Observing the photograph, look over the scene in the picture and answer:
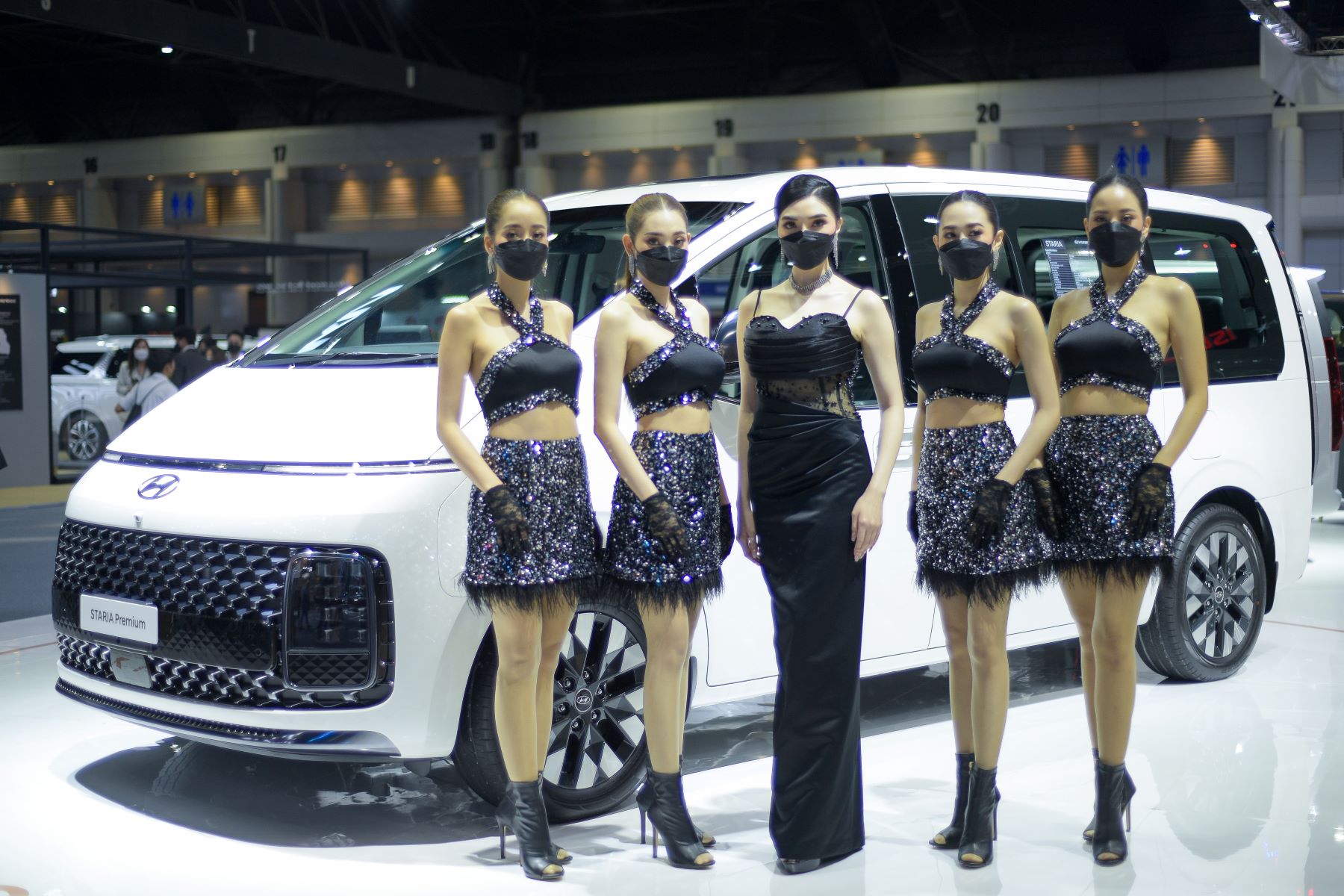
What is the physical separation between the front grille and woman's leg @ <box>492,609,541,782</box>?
296mm

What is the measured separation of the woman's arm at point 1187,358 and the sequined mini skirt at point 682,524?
3.79ft

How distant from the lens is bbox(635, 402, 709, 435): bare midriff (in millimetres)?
3764

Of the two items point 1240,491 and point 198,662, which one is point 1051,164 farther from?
point 198,662

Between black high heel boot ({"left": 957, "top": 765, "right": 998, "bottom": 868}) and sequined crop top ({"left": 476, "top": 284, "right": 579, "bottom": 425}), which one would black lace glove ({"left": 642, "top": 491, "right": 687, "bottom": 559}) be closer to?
sequined crop top ({"left": 476, "top": 284, "right": 579, "bottom": 425})

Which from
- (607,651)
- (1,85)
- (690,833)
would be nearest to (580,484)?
(607,651)

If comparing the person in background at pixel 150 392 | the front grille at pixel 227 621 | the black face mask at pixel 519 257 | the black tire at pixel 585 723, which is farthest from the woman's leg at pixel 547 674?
the person in background at pixel 150 392

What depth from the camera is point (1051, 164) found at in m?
24.9

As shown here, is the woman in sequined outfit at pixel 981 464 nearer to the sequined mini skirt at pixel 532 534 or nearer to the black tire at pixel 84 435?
the sequined mini skirt at pixel 532 534

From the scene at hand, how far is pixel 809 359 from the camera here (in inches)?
146

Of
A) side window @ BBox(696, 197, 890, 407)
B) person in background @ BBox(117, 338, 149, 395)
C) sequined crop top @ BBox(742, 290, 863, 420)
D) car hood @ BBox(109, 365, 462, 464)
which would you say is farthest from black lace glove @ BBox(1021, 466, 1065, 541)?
person in background @ BBox(117, 338, 149, 395)

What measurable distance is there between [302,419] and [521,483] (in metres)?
0.77

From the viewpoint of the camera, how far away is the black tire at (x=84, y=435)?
16.8 metres

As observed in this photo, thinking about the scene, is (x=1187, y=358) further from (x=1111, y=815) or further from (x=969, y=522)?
(x=1111, y=815)

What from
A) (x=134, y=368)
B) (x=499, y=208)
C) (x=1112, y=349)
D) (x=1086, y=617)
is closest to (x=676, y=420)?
(x=499, y=208)
